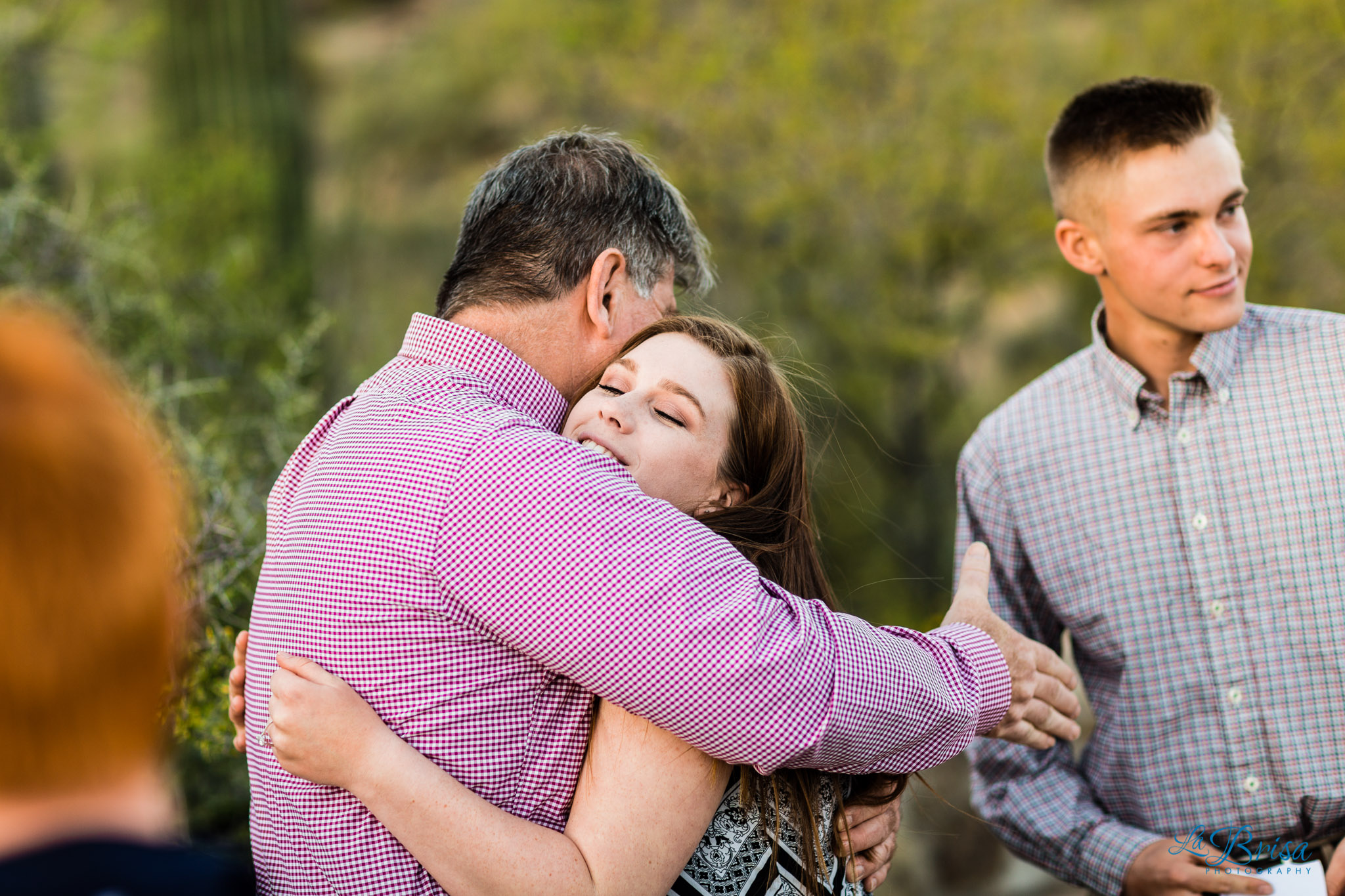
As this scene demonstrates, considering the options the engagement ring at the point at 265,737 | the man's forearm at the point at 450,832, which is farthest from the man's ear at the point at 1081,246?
the engagement ring at the point at 265,737

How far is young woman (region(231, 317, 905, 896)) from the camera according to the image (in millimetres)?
1497

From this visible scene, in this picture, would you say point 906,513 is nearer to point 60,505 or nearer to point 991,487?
point 991,487

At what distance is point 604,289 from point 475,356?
13.7 inches

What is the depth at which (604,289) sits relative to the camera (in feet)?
7.08

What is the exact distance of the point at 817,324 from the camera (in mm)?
8398

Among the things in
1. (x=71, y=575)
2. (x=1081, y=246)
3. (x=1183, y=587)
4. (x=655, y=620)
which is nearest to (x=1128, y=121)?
(x=1081, y=246)

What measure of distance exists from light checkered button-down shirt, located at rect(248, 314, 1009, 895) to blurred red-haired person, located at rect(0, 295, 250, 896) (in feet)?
1.71

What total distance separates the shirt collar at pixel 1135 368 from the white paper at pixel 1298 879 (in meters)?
0.99

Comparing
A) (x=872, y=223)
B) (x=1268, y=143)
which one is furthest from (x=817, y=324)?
(x=1268, y=143)

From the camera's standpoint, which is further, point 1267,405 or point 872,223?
point 872,223

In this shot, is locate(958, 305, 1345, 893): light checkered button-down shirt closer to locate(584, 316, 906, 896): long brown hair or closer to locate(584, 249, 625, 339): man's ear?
locate(584, 316, 906, 896): long brown hair

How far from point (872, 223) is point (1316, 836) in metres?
6.18

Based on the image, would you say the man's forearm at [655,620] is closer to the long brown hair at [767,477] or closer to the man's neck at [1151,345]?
the long brown hair at [767,477]

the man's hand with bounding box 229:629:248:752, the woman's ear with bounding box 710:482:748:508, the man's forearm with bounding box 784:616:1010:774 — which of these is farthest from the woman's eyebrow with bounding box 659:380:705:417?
the man's hand with bounding box 229:629:248:752
